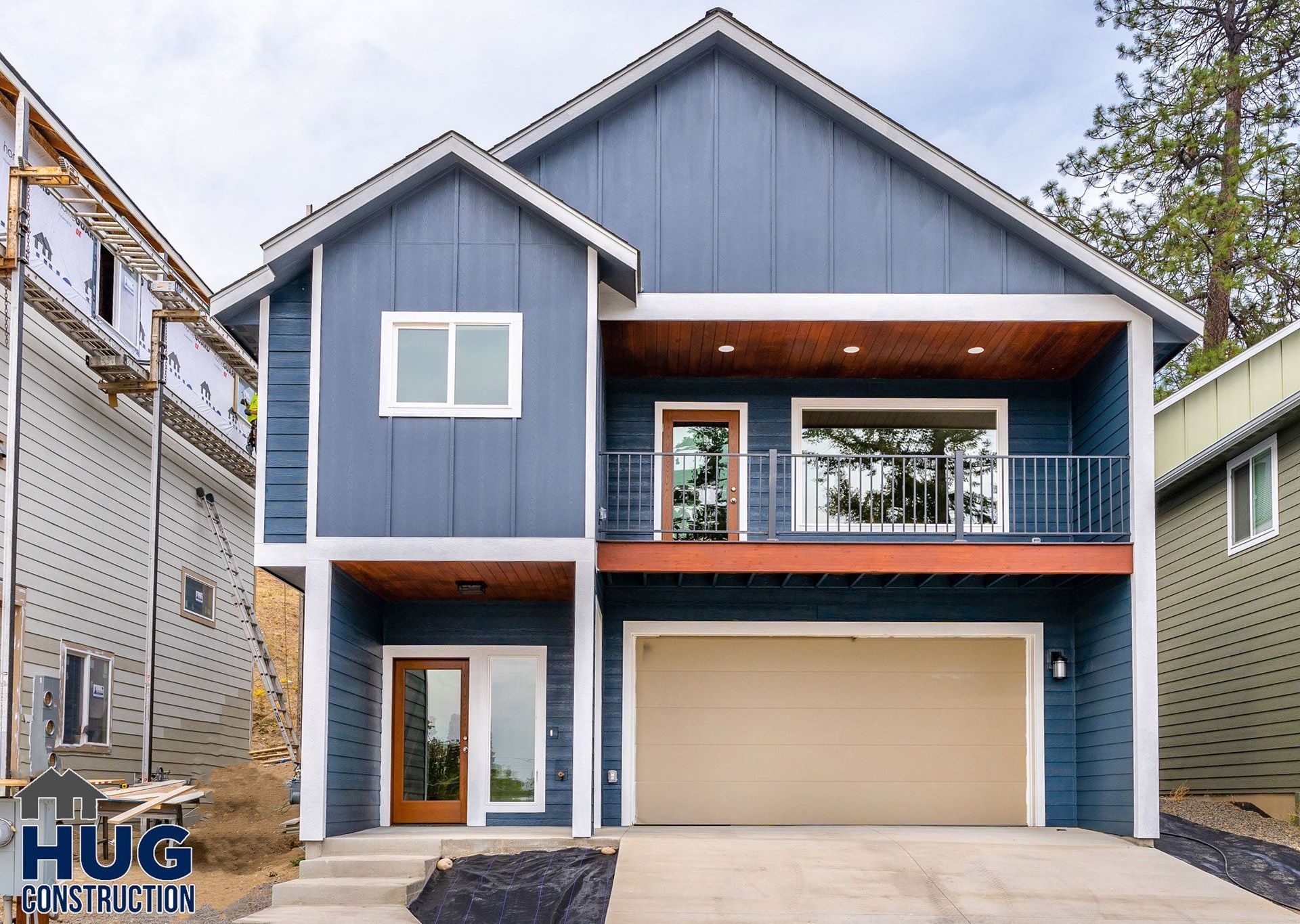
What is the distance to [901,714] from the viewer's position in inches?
574

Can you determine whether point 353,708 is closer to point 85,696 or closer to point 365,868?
point 365,868

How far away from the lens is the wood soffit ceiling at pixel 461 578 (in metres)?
12.3

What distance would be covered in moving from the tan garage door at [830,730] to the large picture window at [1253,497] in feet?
9.20

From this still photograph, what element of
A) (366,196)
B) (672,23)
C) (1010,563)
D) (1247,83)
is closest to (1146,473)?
(1010,563)

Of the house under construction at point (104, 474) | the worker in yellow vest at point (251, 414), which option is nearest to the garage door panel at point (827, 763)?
the house under construction at point (104, 474)

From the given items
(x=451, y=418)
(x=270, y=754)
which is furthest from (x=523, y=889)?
(x=270, y=754)

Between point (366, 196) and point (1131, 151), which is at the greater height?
point (1131, 151)

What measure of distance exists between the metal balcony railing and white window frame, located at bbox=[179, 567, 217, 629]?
6.91 metres

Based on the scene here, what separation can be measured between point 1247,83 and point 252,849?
19712 millimetres

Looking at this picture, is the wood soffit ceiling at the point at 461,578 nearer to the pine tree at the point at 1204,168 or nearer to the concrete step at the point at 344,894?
the concrete step at the point at 344,894

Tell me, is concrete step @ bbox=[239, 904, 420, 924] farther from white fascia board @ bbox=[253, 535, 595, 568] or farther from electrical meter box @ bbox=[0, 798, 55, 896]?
white fascia board @ bbox=[253, 535, 595, 568]

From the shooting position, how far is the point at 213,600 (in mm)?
19500

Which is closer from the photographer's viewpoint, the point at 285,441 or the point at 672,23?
the point at 285,441

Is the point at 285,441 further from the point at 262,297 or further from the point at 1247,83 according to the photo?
the point at 1247,83
